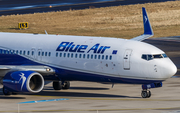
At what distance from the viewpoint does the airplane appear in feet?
103

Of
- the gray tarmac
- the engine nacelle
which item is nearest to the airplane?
the engine nacelle

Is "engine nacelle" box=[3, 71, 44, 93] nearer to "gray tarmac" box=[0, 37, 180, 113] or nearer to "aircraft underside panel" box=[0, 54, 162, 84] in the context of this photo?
"gray tarmac" box=[0, 37, 180, 113]

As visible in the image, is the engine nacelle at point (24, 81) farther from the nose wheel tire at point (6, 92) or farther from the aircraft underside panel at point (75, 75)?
the aircraft underside panel at point (75, 75)

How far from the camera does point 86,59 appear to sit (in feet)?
108

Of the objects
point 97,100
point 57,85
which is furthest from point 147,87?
point 57,85

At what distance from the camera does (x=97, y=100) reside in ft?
105

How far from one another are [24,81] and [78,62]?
438 cm

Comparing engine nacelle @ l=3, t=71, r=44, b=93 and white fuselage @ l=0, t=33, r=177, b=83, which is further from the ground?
white fuselage @ l=0, t=33, r=177, b=83

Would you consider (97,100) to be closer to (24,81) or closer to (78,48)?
(78,48)

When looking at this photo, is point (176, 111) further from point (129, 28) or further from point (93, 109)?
point (129, 28)

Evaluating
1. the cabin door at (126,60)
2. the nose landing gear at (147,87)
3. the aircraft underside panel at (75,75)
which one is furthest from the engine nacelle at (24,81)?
the nose landing gear at (147,87)

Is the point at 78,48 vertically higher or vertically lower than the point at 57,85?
higher

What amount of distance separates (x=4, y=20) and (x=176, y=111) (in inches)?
3064

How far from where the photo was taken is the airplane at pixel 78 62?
31.3m
